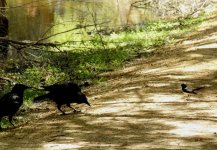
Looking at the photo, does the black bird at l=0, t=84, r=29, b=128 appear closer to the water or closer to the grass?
the grass

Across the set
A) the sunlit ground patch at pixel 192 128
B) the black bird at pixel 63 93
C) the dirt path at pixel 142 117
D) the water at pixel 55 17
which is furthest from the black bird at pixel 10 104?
the water at pixel 55 17

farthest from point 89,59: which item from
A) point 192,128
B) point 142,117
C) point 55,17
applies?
point 55,17

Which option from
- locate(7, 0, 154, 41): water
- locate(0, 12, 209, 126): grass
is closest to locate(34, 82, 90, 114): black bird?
locate(0, 12, 209, 126): grass

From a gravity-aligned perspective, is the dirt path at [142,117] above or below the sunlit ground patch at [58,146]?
above

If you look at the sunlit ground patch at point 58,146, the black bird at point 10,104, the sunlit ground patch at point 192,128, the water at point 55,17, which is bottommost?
the sunlit ground patch at point 58,146

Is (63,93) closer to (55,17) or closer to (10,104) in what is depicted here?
(10,104)

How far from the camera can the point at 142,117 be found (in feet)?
26.5

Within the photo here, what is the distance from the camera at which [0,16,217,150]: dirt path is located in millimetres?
6738

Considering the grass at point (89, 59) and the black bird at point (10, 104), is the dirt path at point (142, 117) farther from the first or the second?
the grass at point (89, 59)

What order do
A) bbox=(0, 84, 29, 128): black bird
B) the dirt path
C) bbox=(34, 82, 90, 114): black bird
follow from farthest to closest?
bbox=(34, 82, 90, 114): black bird < bbox=(0, 84, 29, 128): black bird < the dirt path

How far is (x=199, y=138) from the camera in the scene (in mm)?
6500

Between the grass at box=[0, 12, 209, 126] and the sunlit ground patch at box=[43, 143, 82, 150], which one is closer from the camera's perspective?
the sunlit ground patch at box=[43, 143, 82, 150]

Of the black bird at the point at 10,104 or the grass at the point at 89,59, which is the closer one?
the black bird at the point at 10,104

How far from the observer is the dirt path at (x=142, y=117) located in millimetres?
6738
